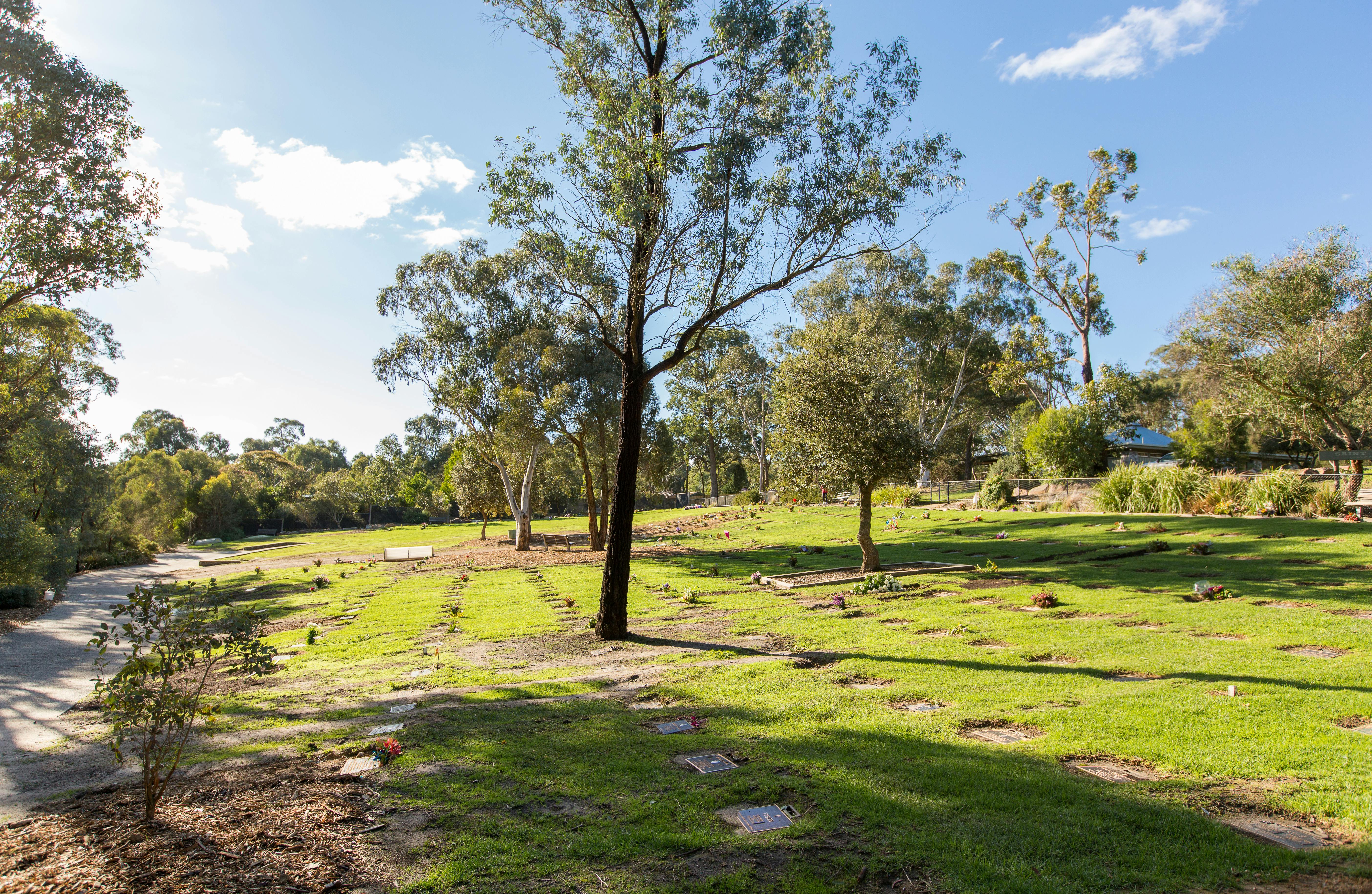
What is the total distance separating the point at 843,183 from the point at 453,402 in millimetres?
21524

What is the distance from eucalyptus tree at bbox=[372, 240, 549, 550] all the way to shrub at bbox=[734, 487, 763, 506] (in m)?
18.9

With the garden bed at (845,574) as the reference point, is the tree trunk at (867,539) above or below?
above

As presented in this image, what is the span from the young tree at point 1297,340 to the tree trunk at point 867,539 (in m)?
16.5


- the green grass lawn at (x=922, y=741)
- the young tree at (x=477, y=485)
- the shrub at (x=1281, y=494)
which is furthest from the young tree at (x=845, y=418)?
the young tree at (x=477, y=485)

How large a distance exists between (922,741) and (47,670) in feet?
36.9

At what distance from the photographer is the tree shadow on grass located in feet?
9.37

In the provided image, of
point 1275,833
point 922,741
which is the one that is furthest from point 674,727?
point 1275,833

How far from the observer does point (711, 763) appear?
169 inches

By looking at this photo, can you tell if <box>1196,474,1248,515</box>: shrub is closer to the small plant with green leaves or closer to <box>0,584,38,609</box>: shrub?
the small plant with green leaves

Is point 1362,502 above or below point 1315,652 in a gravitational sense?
above

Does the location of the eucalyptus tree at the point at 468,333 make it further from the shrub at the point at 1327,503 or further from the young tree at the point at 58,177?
the shrub at the point at 1327,503

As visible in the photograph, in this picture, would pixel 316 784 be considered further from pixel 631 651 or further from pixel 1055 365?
pixel 1055 365

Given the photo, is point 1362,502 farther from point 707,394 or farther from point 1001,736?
point 707,394

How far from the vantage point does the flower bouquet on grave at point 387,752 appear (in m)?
4.33
